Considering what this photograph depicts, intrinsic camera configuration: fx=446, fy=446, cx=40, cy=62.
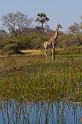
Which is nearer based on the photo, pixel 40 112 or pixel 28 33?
pixel 40 112

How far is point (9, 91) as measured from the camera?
8695mm

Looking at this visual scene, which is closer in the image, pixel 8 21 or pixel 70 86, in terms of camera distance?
pixel 70 86

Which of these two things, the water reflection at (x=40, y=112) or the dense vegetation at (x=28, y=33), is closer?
the water reflection at (x=40, y=112)

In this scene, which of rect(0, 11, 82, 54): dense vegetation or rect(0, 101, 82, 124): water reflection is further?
rect(0, 11, 82, 54): dense vegetation

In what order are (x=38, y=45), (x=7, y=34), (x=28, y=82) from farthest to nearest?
(x=7, y=34) → (x=38, y=45) → (x=28, y=82)

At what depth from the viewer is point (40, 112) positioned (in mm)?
7312

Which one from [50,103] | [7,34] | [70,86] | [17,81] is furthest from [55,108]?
[7,34]

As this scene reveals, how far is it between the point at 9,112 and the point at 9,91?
1.33 meters

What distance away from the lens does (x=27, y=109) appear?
7.69 m

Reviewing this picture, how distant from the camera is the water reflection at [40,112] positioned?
21.9ft

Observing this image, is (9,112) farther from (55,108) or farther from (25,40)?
(25,40)

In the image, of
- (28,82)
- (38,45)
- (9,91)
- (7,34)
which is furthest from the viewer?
(7,34)

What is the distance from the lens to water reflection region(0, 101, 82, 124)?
6.67 m

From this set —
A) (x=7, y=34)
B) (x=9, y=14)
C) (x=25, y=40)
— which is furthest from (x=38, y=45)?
(x=9, y=14)
